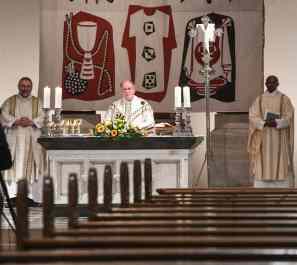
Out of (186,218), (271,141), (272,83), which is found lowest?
(186,218)

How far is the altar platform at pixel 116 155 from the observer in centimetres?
1114

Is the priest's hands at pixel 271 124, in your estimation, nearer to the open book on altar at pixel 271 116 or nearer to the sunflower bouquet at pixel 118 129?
the open book on altar at pixel 271 116

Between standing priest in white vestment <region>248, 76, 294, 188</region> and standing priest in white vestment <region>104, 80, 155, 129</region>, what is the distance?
1.79 m

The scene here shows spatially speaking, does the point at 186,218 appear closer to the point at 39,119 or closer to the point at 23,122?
the point at 23,122

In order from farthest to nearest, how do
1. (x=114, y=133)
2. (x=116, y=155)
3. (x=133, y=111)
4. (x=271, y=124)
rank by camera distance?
(x=271, y=124) → (x=133, y=111) → (x=116, y=155) → (x=114, y=133)

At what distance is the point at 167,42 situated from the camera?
48.1 ft

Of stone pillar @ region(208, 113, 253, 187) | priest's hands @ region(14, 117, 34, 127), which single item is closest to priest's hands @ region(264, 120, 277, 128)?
stone pillar @ region(208, 113, 253, 187)

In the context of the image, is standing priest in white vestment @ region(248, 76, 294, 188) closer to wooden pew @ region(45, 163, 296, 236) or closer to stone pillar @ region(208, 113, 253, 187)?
stone pillar @ region(208, 113, 253, 187)

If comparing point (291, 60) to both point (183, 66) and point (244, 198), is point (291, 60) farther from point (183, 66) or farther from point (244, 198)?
point (244, 198)

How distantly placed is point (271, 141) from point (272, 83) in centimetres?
76

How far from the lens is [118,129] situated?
1116cm

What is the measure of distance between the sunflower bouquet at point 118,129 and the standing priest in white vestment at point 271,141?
2626 mm

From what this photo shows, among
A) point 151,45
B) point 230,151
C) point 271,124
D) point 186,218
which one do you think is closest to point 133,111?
point 271,124

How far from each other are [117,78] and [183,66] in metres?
0.96
